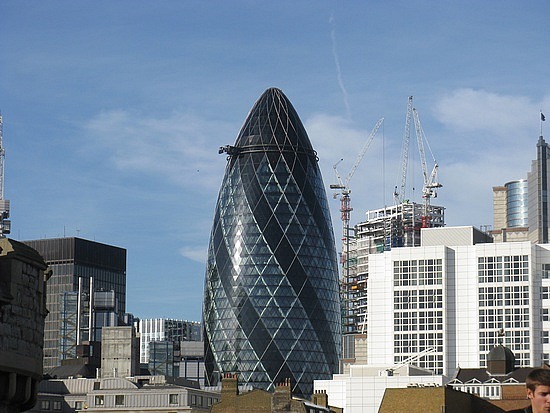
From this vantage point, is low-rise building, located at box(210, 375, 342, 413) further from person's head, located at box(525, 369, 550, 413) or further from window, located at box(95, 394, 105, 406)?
person's head, located at box(525, 369, 550, 413)

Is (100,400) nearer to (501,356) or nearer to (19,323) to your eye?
(501,356)

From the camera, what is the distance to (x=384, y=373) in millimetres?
197750

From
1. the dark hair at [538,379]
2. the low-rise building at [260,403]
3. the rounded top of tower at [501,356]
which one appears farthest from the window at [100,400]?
the dark hair at [538,379]

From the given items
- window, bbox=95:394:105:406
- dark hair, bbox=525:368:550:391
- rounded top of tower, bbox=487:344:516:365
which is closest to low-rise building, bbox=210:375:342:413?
window, bbox=95:394:105:406

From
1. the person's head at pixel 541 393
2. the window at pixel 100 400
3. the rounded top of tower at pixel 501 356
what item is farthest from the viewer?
the rounded top of tower at pixel 501 356

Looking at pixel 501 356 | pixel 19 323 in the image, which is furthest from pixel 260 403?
pixel 19 323

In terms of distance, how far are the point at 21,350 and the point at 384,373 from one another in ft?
534

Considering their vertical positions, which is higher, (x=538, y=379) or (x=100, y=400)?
(x=538, y=379)

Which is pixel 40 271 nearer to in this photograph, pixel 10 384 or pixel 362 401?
pixel 10 384

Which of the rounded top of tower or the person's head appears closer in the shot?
the person's head

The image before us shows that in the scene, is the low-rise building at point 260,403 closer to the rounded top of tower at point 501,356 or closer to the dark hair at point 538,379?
the rounded top of tower at point 501,356

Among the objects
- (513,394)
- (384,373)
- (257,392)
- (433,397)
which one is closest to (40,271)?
(433,397)

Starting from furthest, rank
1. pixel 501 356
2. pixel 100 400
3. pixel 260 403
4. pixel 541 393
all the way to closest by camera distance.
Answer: pixel 501 356 < pixel 100 400 < pixel 260 403 < pixel 541 393

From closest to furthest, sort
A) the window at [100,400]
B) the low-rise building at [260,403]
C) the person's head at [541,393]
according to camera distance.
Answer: the person's head at [541,393], the low-rise building at [260,403], the window at [100,400]
